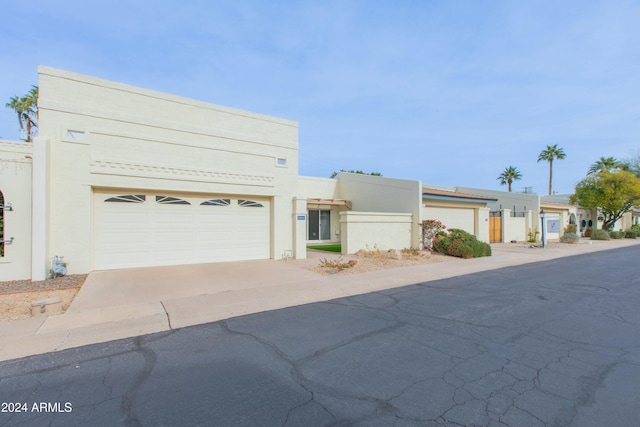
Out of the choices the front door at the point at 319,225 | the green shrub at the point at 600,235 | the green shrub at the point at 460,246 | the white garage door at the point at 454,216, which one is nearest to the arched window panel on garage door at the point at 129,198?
the front door at the point at 319,225

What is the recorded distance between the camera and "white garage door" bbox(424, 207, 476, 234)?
1947cm

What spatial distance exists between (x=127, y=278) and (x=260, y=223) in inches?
215

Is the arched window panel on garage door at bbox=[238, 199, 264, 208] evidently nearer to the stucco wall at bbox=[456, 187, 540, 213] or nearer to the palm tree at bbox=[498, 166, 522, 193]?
the stucco wall at bbox=[456, 187, 540, 213]

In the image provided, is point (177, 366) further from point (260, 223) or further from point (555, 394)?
point (260, 223)

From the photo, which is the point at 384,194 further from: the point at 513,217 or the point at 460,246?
the point at 513,217

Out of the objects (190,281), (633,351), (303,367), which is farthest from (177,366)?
(633,351)

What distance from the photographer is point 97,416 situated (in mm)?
3184

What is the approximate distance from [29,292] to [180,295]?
12.7 feet

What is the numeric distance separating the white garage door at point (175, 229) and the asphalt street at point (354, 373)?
263 inches

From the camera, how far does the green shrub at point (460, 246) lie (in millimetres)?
15445

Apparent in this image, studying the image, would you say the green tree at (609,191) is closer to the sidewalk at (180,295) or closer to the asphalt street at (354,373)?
the sidewalk at (180,295)

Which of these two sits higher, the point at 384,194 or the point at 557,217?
the point at 384,194

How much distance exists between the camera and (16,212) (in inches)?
367

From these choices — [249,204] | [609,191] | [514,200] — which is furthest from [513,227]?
[249,204]
